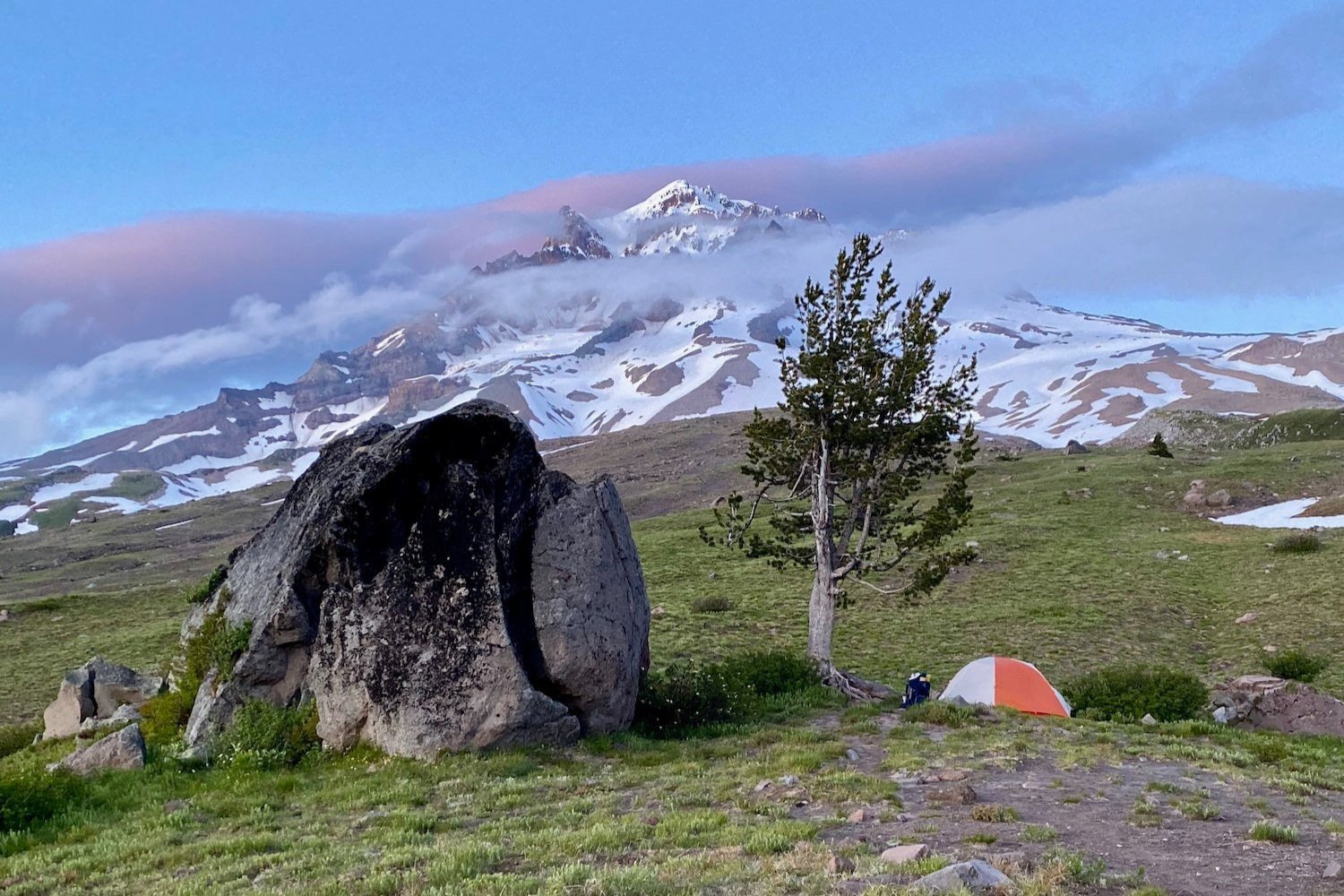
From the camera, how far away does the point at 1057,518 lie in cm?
5556

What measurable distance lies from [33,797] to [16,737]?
9.70m

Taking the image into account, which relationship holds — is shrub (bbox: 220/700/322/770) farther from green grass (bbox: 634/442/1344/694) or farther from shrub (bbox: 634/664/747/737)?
green grass (bbox: 634/442/1344/694)

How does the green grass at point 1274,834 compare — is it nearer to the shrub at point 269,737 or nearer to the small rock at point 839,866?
the small rock at point 839,866

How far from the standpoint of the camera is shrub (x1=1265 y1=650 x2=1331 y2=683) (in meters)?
25.8

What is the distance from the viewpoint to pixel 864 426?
24328 millimetres

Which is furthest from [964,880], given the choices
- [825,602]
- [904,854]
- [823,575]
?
[823,575]

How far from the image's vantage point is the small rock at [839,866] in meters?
9.22

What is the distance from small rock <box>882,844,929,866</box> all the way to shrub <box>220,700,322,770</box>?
12598 mm

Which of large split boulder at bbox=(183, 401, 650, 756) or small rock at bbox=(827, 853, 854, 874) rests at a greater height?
large split boulder at bbox=(183, 401, 650, 756)

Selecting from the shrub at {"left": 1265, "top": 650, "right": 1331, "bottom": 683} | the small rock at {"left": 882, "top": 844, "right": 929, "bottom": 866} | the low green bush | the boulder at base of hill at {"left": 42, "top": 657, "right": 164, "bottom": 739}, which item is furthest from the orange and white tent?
the boulder at base of hill at {"left": 42, "top": 657, "right": 164, "bottom": 739}

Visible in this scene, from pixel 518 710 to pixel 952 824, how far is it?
8917 mm

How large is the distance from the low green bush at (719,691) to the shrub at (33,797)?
36.4 ft

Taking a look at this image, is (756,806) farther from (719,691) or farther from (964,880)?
(719,691)

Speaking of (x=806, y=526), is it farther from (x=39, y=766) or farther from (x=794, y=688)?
(x=39, y=766)
